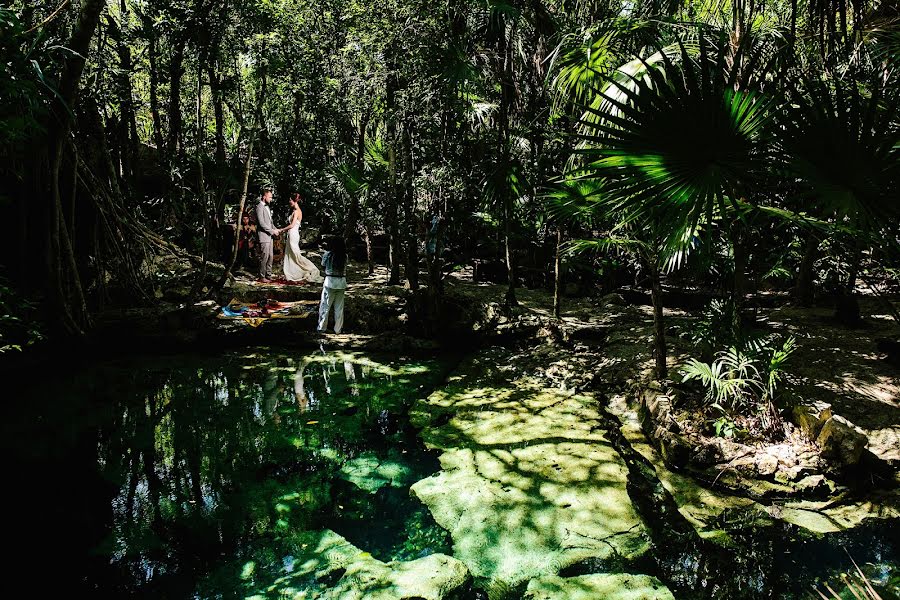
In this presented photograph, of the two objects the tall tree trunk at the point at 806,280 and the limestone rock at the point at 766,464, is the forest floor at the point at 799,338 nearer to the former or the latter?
the tall tree trunk at the point at 806,280

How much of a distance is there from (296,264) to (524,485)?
21.2 feet

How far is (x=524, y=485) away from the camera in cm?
347

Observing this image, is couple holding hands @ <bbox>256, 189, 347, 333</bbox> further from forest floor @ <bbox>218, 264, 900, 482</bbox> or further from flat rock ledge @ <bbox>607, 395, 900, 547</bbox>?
flat rock ledge @ <bbox>607, 395, 900, 547</bbox>

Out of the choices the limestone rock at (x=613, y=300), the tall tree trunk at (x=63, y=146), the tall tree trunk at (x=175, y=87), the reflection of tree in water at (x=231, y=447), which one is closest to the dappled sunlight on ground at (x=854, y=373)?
the limestone rock at (x=613, y=300)

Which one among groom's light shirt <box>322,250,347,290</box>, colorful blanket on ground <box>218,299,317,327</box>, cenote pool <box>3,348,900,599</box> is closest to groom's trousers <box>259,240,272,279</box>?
colorful blanket on ground <box>218,299,317,327</box>

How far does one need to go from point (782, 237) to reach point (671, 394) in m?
3.06

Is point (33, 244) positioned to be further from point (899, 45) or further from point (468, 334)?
point (899, 45)

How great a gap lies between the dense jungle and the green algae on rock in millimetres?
25

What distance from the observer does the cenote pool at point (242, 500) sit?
2.63m

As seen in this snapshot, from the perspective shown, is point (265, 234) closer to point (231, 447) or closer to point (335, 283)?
point (335, 283)

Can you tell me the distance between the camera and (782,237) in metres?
5.82

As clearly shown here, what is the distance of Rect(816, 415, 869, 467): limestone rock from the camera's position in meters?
3.17

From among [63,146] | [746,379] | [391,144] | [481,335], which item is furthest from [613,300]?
[63,146]

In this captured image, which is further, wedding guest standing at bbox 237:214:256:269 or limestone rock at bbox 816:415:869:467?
wedding guest standing at bbox 237:214:256:269
